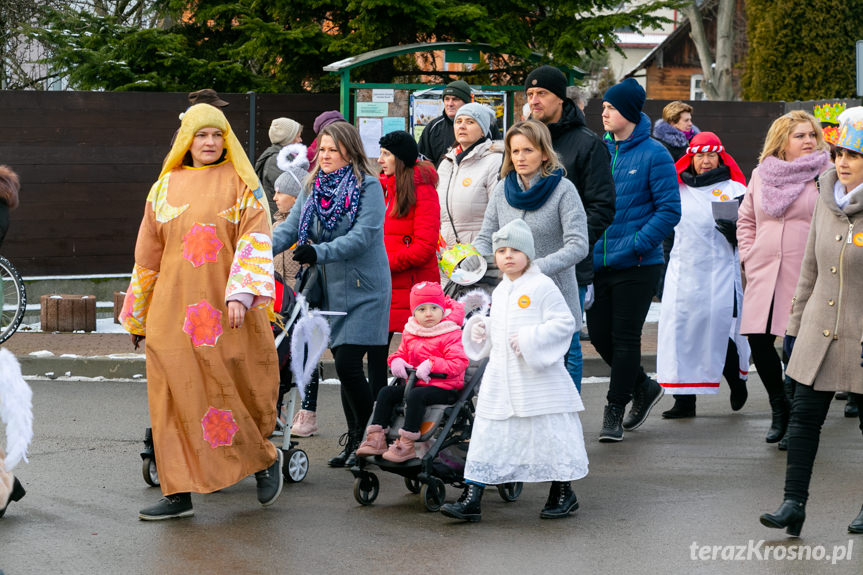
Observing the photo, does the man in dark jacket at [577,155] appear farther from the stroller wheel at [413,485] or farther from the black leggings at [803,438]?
the black leggings at [803,438]

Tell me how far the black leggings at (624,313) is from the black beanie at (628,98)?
3.23 feet

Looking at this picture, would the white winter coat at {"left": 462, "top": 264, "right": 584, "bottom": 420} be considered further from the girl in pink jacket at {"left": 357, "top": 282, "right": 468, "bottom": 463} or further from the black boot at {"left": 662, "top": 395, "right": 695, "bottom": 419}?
the black boot at {"left": 662, "top": 395, "right": 695, "bottom": 419}

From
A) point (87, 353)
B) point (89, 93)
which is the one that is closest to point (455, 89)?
point (87, 353)

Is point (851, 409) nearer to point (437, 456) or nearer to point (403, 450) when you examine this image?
point (437, 456)

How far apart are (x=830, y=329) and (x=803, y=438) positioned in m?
0.51

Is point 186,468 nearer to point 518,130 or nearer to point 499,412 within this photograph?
point 499,412

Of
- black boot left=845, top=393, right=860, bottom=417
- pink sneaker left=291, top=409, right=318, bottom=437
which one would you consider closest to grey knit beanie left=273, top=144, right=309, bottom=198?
pink sneaker left=291, top=409, right=318, bottom=437

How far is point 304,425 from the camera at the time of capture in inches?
342

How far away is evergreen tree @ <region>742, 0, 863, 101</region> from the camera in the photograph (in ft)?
89.0

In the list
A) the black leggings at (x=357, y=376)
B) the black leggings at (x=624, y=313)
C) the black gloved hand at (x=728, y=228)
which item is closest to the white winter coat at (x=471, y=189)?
the black leggings at (x=624, y=313)

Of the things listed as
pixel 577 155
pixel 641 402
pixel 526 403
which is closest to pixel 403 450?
pixel 526 403

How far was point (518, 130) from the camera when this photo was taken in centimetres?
705

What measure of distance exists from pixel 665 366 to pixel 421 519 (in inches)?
136

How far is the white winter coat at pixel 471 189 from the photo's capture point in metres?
8.23
